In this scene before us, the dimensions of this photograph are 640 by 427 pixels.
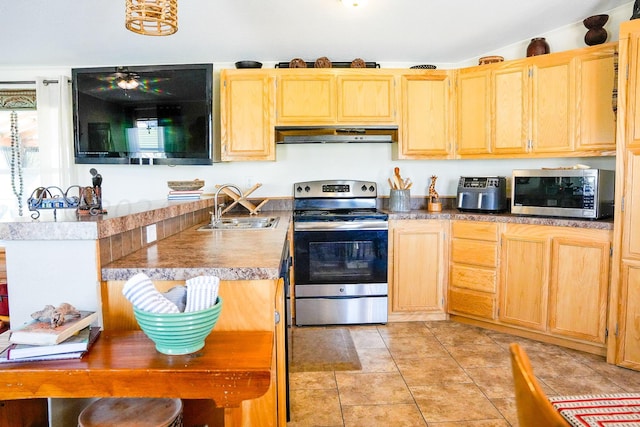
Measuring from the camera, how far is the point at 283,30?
10.4ft

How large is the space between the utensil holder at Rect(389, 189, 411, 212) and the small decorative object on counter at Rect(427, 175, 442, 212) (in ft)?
0.72

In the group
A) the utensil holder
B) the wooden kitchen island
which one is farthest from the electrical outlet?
the utensil holder

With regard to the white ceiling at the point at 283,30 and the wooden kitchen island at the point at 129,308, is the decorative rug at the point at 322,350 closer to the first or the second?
the wooden kitchen island at the point at 129,308

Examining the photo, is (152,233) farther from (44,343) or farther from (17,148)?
(17,148)

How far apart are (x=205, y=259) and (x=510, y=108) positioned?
2.80 meters

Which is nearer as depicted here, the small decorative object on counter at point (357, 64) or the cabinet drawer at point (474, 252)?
the cabinet drawer at point (474, 252)

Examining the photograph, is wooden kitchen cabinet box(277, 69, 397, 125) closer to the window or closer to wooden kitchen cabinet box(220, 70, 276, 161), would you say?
wooden kitchen cabinet box(220, 70, 276, 161)

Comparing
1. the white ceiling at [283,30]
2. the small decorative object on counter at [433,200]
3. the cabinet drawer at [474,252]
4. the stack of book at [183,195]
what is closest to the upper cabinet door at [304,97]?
the white ceiling at [283,30]

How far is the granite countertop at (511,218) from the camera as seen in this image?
109 inches

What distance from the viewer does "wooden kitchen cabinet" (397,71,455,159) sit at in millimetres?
3627

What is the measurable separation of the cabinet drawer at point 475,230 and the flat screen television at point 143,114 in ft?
6.98

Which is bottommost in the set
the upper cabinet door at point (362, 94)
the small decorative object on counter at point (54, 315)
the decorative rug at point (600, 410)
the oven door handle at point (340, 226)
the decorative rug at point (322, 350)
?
the decorative rug at point (322, 350)

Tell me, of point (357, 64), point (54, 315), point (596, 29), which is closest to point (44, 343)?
point (54, 315)

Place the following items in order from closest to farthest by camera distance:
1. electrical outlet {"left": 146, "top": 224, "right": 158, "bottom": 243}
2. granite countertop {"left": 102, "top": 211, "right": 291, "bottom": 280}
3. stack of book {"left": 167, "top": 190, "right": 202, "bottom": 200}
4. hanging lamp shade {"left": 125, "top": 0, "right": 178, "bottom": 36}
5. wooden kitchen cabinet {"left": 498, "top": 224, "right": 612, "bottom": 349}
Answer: granite countertop {"left": 102, "top": 211, "right": 291, "bottom": 280} < hanging lamp shade {"left": 125, "top": 0, "right": 178, "bottom": 36} < electrical outlet {"left": 146, "top": 224, "right": 158, "bottom": 243} < wooden kitchen cabinet {"left": 498, "top": 224, "right": 612, "bottom": 349} < stack of book {"left": 167, "top": 190, "right": 202, "bottom": 200}
